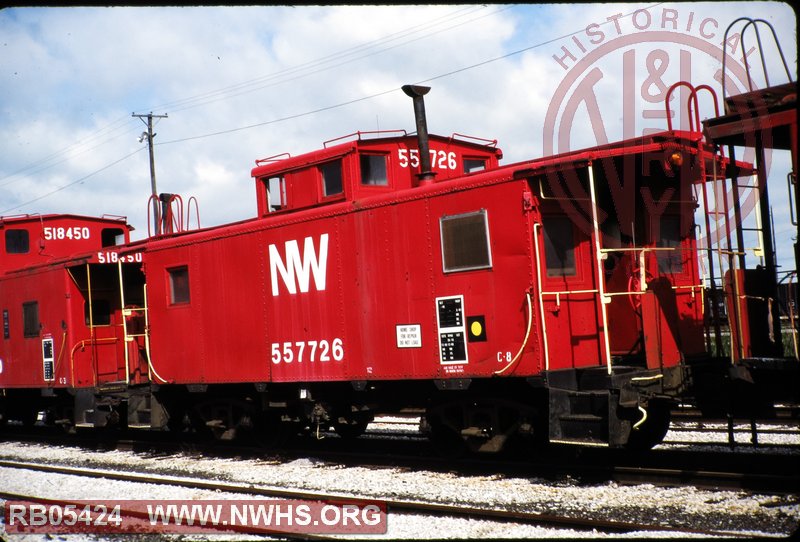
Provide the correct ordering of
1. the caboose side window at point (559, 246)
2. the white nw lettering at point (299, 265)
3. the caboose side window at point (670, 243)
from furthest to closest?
the white nw lettering at point (299, 265), the caboose side window at point (670, 243), the caboose side window at point (559, 246)

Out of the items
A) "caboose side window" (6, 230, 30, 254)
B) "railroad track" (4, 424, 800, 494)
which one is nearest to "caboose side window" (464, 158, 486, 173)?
"railroad track" (4, 424, 800, 494)

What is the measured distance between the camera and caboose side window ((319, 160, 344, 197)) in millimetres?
12094

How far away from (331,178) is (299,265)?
4.80 ft

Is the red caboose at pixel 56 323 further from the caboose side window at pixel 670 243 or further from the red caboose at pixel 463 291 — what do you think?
the caboose side window at pixel 670 243

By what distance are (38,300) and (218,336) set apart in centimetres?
605

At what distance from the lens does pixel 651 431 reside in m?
10.4

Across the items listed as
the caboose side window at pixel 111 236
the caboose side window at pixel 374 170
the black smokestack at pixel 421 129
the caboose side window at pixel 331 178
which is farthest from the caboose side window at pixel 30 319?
the black smokestack at pixel 421 129

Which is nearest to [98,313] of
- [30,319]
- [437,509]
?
[30,319]

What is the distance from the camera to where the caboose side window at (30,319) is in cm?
1702

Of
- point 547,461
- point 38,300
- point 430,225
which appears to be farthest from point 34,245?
point 547,461

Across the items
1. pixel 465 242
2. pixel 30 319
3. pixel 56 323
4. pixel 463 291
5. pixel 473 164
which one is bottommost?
pixel 463 291

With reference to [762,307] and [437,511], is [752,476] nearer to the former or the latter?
[762,307]

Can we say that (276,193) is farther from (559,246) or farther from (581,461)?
(581,461)

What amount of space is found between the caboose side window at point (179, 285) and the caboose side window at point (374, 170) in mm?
3973
